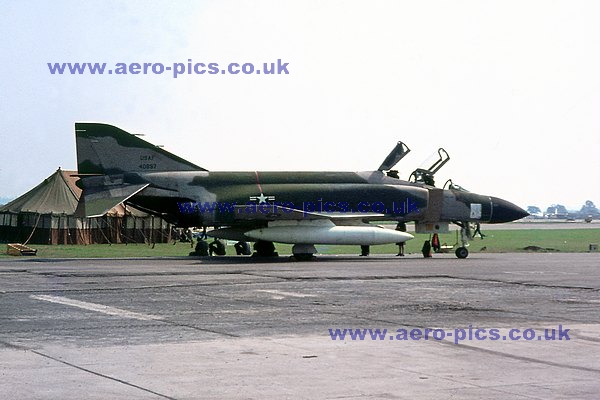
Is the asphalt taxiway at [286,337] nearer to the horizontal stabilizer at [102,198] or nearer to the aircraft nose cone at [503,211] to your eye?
the horizontal stabilizer at [102,198]

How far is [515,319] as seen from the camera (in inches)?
574

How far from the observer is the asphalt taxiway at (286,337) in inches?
348

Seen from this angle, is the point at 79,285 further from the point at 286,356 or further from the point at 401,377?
the point at 401,377

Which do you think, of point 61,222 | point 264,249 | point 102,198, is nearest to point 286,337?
point 102,198

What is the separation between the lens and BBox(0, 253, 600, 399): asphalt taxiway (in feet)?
29.0

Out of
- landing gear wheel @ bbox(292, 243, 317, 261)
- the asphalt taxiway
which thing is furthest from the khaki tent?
the asphalt taxiway

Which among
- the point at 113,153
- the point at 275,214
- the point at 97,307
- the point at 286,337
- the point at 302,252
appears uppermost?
the point at 113,153

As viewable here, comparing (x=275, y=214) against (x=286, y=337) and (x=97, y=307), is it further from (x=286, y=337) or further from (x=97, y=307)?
(x=286, y=337)

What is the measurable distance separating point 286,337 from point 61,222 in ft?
125

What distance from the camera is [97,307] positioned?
15.9 meters

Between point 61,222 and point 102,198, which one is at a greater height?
point 102,198

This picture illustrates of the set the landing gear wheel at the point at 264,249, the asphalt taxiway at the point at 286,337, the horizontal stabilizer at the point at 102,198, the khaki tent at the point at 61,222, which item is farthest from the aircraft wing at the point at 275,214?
the khaki tent at the point at 61,222

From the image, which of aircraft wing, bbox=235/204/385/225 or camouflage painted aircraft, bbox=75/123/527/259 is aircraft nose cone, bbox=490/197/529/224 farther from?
aircraft wing, bbox=235/204/385/225

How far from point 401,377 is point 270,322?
4.81m
